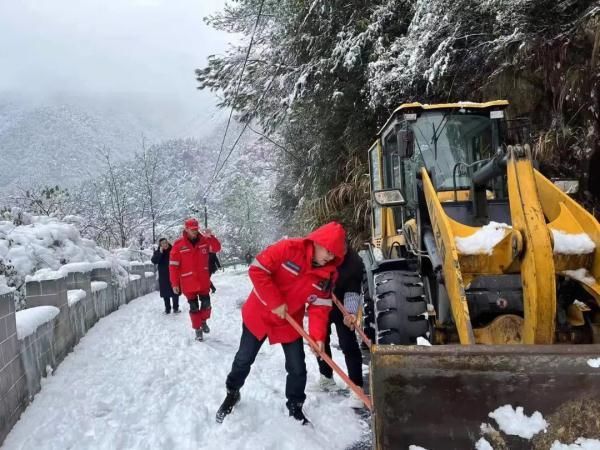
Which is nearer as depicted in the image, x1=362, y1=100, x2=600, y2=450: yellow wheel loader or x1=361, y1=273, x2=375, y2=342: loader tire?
x1=362, y1=100, x2=600, y2=450: yellow wheel loader

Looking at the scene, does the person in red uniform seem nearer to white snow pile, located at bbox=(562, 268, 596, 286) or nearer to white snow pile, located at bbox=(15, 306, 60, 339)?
white snow pile, located at bbox=(15, 306, 60, 339)

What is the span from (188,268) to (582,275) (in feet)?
18.8

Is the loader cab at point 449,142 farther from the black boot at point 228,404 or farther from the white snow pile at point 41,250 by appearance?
the white snow pile at point 41,250

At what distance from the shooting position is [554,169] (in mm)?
8414

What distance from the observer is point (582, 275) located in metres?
3.54

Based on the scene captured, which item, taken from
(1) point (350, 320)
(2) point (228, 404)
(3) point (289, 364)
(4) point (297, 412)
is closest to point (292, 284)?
(3) point (289, 364)

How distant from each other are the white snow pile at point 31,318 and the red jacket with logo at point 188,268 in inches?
87.6

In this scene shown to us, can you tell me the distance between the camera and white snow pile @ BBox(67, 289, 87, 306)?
7.55 m

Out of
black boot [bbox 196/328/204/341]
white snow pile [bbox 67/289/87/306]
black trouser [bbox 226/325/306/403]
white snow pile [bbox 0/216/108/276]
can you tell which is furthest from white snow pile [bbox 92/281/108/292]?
black trouser [bbox 226/325/306/403]

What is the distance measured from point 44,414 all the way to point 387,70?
8002 mm

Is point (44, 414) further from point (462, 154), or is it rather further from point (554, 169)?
point (554, 169)

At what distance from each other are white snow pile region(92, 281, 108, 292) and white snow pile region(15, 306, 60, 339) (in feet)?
12.6

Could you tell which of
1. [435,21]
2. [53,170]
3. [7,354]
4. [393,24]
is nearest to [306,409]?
[7,354]

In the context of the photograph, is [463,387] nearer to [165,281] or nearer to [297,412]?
[297,412]
